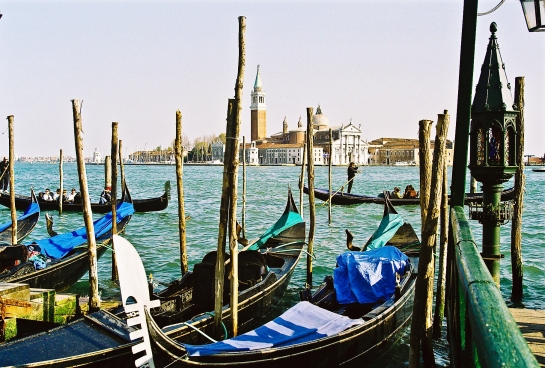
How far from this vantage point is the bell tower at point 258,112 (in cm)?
7094

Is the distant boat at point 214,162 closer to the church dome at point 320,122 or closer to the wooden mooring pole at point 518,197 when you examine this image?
the church dome at point 320,122

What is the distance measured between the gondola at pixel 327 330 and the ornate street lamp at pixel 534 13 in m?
1.78

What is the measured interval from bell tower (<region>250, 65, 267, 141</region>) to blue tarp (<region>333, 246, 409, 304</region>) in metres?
67.3

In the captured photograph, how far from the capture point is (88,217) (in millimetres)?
4262

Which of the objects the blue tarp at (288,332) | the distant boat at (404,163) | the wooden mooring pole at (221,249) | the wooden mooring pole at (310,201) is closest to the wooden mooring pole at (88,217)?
the wooden mooring pole at (221,249)

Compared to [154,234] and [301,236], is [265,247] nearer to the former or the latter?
[301,236]

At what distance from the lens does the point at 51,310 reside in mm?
3836

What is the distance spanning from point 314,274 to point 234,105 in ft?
12.0

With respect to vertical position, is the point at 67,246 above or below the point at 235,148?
below

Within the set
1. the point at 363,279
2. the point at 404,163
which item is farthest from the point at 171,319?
the point at 404,163

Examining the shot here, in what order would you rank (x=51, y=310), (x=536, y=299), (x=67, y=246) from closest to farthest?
(x=51, y=310) → (x=536, y=299) → (x=67, y=246)

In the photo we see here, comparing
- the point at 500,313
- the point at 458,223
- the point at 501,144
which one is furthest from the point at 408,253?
the point at 500,313

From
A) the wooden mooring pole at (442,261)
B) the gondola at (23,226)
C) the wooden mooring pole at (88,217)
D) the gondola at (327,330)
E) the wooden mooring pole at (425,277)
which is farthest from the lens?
the gondola at (23,226)

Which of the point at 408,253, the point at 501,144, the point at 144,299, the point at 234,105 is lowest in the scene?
the point at 408,253
